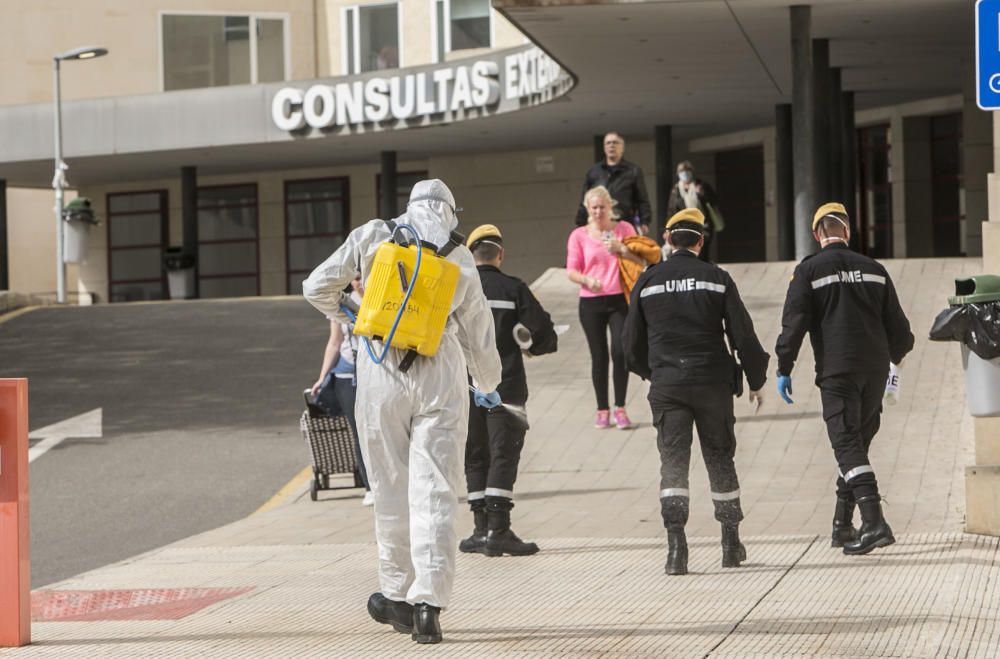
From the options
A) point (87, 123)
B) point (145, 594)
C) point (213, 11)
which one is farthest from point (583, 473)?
point (213, 11)

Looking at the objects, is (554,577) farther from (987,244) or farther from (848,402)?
(987,244)

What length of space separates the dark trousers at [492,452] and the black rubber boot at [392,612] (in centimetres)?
231

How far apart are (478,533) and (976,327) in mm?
3004

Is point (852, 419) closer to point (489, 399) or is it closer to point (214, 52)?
point (489, 399)

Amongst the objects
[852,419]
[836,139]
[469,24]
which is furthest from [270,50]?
[852,419]

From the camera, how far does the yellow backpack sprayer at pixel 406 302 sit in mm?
6539

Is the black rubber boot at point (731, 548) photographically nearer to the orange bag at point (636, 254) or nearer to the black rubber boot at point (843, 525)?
the black rubber boot at point (843, 525)

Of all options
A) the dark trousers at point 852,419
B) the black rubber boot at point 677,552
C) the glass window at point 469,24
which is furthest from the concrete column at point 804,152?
the glass window at point 469,24

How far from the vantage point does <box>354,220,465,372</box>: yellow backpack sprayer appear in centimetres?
654

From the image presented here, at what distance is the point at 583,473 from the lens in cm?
1202

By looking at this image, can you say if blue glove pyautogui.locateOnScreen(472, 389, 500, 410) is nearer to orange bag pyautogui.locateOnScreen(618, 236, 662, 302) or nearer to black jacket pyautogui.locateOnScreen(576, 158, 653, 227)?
orange bag pyautogui.locateOnScreen(618, 236, 662, 302)

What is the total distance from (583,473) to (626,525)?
2042 millimetres

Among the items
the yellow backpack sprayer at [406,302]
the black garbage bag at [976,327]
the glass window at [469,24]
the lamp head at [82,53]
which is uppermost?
the glass window at [469,24]

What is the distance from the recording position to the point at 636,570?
8.28 m
